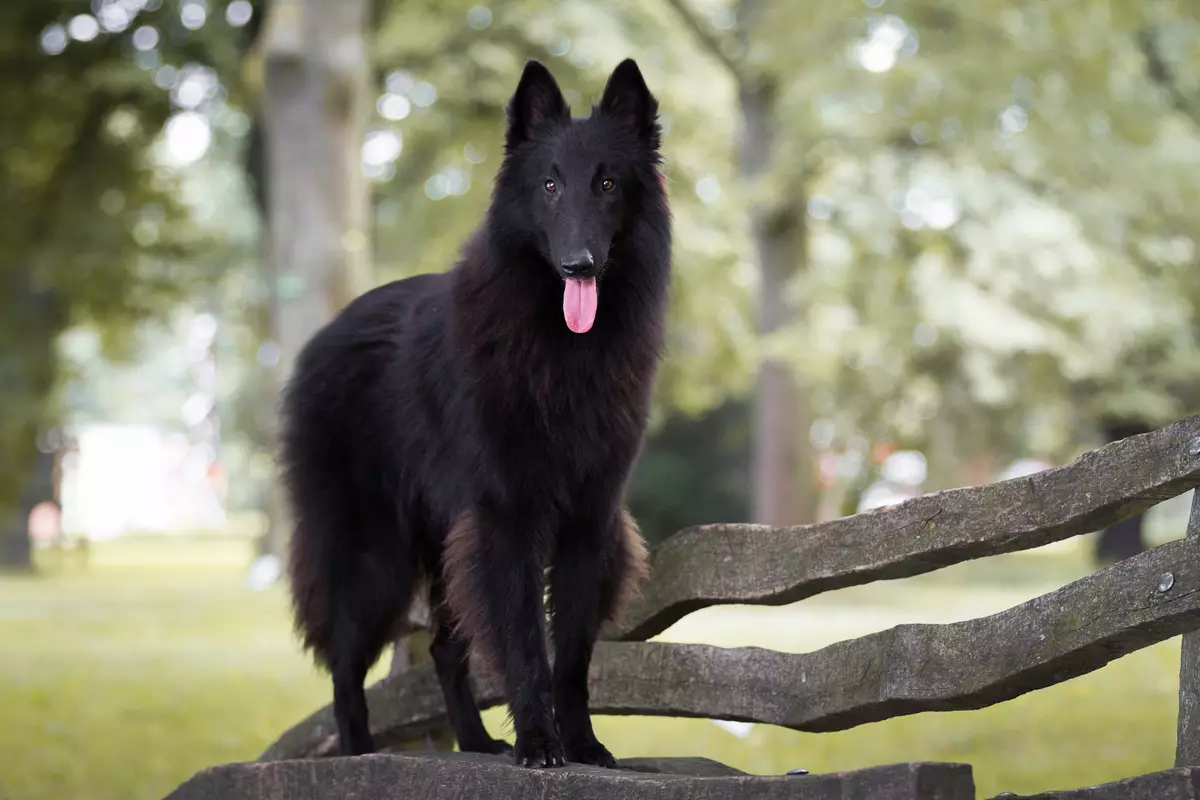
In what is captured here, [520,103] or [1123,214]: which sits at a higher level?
[1123,214]

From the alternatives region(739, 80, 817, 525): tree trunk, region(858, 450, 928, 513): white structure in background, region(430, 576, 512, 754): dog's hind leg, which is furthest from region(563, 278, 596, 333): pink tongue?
region(858, 450, 928, 513): white structure in background

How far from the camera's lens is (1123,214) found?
15.9m

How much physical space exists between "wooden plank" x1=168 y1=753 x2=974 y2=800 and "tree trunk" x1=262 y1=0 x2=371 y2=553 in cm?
714

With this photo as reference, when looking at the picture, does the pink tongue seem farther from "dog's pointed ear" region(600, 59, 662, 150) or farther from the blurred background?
the blurred background

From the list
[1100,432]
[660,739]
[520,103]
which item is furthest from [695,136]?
[520,103]

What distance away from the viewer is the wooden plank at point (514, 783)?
2693 mm

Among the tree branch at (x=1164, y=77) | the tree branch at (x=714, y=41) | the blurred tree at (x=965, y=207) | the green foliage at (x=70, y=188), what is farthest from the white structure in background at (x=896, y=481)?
the green foliage at (x=70, y=188)

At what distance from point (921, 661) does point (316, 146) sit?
29.2ft

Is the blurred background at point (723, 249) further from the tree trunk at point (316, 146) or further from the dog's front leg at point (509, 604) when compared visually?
the dog's front leg at point (509, 604)

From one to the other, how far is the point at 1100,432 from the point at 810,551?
751 inches

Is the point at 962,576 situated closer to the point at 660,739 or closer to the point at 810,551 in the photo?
the point at 660,739

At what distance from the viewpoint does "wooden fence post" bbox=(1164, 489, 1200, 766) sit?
2893 mm

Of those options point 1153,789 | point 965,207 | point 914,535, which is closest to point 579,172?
point 914,535

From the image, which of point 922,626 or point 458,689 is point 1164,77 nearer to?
point 458,689
